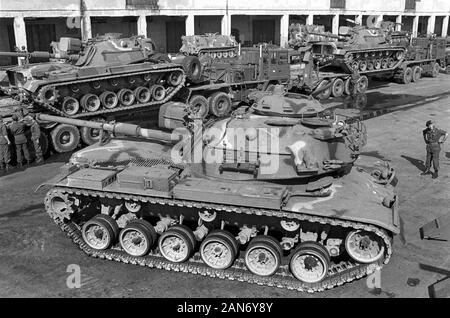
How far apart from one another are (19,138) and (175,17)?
2880cm

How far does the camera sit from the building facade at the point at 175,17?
31812 millimetres

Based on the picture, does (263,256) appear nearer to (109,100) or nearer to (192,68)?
(109,100)

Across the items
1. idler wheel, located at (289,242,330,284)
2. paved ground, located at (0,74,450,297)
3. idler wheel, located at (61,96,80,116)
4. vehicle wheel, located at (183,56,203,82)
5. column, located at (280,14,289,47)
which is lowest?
paved ground, located at (0,74,450,297)

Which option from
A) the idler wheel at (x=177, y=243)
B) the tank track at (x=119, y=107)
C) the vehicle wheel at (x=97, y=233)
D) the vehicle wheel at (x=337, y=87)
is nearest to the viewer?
the idler wheel at (x=177, y=243)

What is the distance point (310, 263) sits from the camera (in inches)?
343

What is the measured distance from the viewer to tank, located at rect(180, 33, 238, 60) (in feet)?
111

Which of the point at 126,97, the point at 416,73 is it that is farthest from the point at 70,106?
the point at 416,73

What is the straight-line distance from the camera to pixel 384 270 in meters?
9.27

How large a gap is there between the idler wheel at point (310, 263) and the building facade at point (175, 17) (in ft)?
82.5

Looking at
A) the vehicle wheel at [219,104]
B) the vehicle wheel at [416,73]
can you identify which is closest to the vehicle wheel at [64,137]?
the vehicle wheel at [219,104]

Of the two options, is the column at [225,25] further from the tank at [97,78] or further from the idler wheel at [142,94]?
the idler wheel at [142,94]

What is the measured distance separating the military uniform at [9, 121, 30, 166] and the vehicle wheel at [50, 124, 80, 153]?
4.72 feet

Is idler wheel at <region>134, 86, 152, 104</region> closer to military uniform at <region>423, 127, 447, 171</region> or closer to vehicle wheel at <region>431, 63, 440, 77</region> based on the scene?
military uniform at <region>423, 127, 447, 171</region>

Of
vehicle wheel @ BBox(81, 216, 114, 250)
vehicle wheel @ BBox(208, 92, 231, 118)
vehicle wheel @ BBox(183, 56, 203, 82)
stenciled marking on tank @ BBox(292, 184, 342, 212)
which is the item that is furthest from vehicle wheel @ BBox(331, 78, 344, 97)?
vehicle wheel @ BBox(81, 216, 114, 250)
